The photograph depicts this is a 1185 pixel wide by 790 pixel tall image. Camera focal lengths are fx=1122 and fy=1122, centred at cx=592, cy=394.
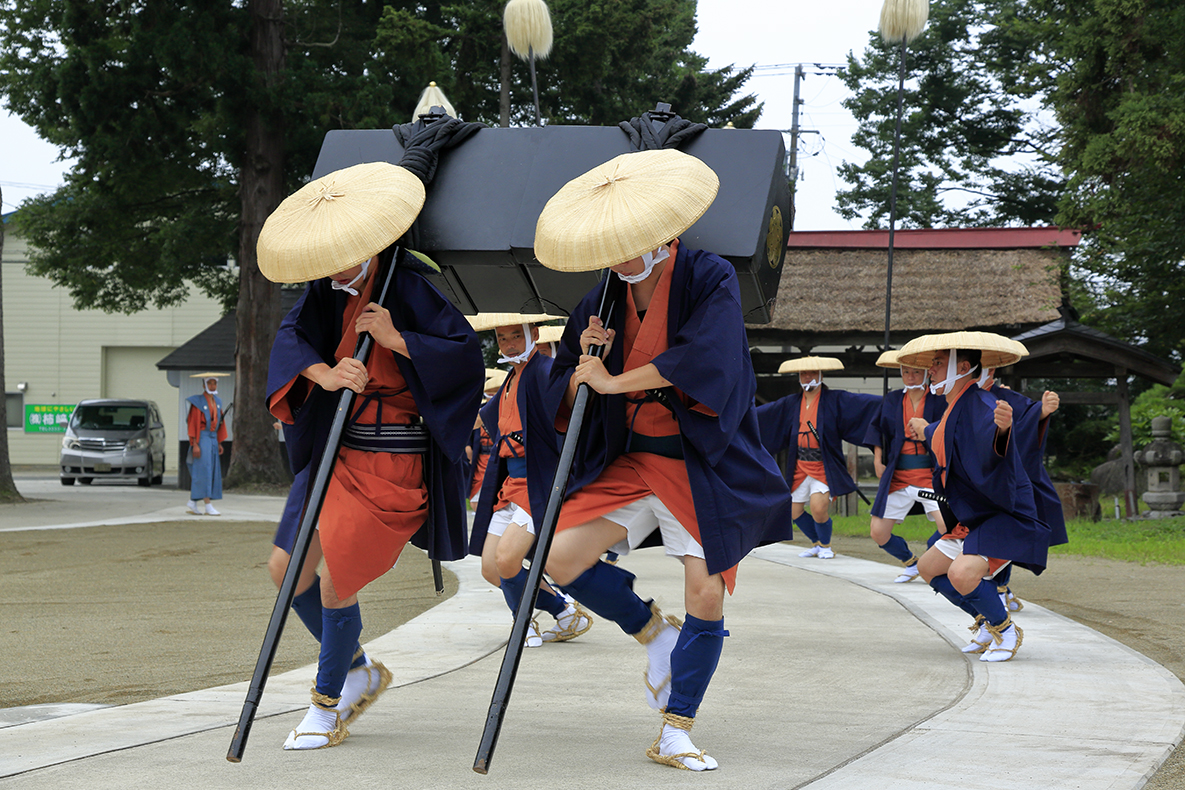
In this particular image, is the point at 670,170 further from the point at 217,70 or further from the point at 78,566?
the point at 217,70

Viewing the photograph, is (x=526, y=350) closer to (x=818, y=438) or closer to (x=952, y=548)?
(x=952, y=548)

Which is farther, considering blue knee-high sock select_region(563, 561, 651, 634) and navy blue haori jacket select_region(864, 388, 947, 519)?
navy blue haori jacket select_region(864, 388, 947, 519)

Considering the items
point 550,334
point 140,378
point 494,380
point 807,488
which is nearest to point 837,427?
point 807,488

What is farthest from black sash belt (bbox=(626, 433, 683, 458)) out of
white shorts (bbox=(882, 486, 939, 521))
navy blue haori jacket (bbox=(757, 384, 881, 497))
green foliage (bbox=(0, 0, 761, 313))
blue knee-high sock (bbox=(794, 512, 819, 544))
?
green foliage (bbox=(0, 0, 761, 313))

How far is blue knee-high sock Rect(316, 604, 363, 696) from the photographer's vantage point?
11.7 feet

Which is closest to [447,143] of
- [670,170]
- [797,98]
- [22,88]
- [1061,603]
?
[670,170]

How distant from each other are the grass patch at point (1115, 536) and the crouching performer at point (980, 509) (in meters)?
5.48

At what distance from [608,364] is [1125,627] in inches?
174

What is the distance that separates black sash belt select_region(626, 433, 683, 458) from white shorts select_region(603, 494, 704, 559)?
14 centimetres

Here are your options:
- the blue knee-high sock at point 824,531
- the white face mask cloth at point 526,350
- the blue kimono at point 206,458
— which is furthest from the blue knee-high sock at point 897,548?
the blue kimono at point 206,458

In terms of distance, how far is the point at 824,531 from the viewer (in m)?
10.8

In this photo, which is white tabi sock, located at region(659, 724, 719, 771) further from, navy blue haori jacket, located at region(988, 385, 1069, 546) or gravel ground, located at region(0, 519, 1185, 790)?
navy blue haori jacket, located at region(988, 385, 1069, 546)

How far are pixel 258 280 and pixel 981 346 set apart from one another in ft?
49.7

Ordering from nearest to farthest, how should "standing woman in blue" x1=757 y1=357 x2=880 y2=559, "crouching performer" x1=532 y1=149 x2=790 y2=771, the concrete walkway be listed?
the concrete walkway < "crouching performer" x1=532 y1=149 x2=790 y2=771 < "standing woman in blue" x1=757 y1=357 x2=880 y2=559
